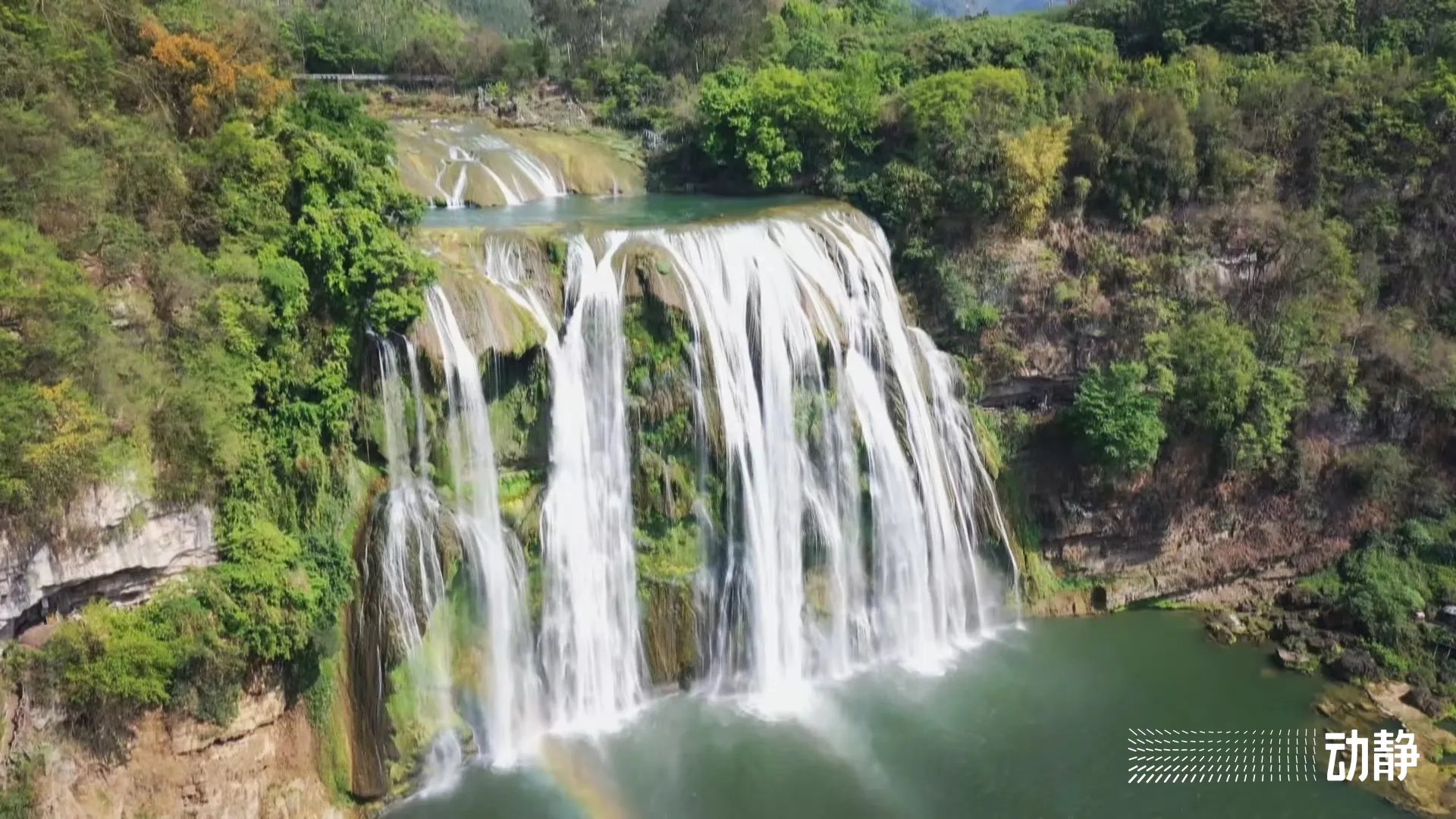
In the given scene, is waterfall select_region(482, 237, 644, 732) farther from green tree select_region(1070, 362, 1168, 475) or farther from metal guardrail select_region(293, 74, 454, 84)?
metal guardrail select_region(293, 74, 454, 84)

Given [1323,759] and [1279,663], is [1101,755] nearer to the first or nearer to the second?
[1323,759]

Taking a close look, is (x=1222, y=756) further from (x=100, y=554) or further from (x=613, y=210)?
(x=613, y=210)

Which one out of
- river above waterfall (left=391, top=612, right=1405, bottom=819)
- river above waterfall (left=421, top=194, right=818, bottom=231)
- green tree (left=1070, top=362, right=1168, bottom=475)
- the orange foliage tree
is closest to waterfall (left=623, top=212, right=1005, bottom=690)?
river above waterfall (left=391, top=612, right=1405, bottom=819)

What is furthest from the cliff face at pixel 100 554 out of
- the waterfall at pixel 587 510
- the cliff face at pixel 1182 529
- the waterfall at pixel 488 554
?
the cliff face at pixel 1182 529

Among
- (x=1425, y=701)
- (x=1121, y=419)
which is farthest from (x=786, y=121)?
(x=1425, y=701)

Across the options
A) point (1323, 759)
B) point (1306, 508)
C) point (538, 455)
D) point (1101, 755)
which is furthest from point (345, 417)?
point (1306, 508)

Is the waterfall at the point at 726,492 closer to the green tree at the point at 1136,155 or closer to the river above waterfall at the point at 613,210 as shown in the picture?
the river above waterfall at the point at 613,210
